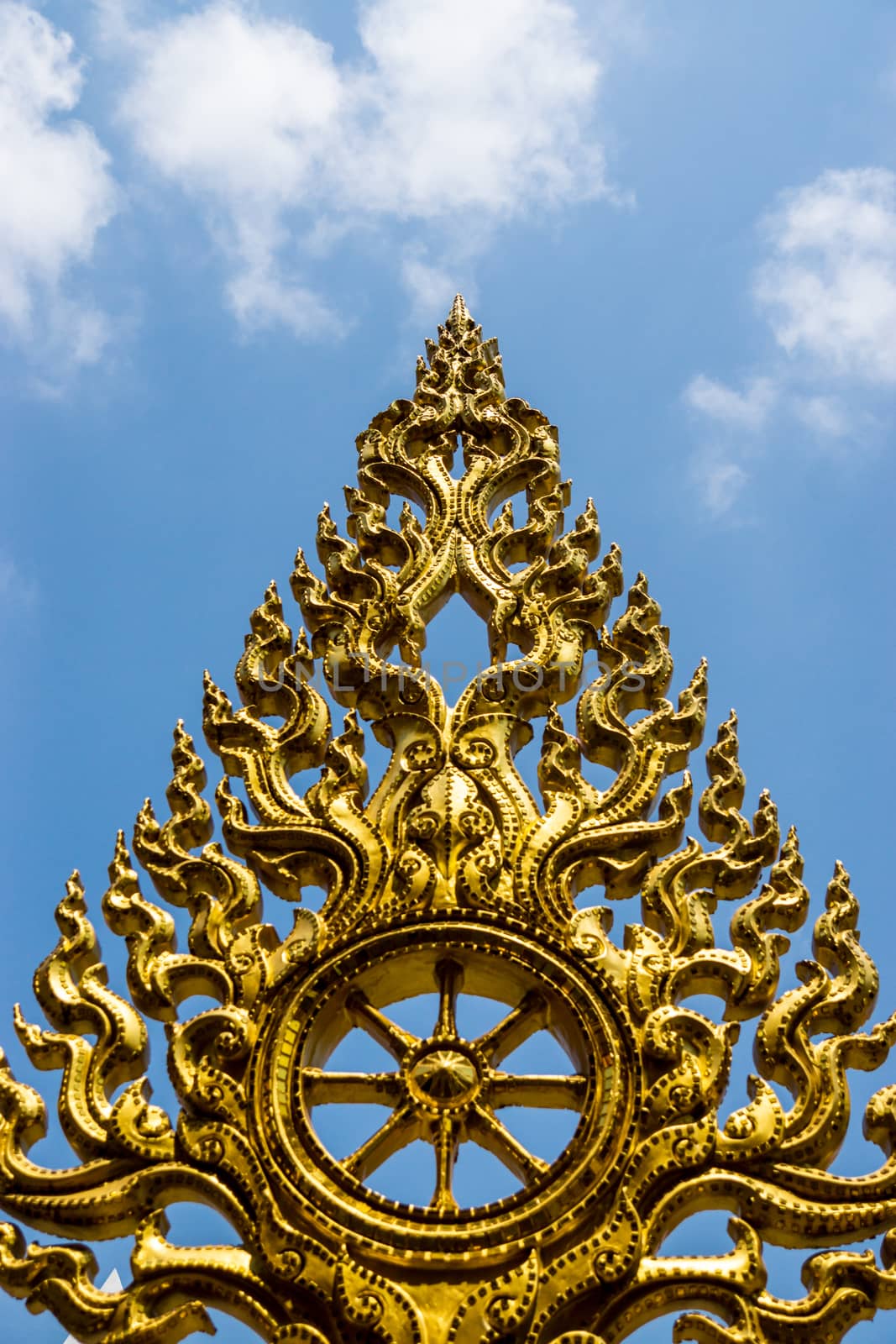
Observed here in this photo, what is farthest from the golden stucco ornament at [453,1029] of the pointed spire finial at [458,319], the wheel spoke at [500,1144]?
the pointed spire finial at [458,319]

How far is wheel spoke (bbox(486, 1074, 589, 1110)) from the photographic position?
6.18 metres

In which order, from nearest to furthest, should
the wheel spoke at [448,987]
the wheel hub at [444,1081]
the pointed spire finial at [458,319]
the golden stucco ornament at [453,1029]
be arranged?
the golden stucco ornament at [453,1029] → the wheel hub at [444,1081] → the wheel spoke at [448,987] → the pointed spire finial at [458,319]

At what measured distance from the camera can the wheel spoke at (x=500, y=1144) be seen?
19.5 ft

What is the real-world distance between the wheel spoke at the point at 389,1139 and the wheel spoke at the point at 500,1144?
0.26m

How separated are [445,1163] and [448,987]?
0.89 meters

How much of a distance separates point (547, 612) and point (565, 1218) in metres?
3.86

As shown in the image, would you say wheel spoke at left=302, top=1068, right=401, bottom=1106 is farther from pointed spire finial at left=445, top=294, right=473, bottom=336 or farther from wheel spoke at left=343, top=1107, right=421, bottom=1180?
pointed spire finial at left=445, top=294, right=473, bottom=336

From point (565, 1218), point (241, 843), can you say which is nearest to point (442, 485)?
point (241, 843)

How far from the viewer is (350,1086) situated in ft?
20.4

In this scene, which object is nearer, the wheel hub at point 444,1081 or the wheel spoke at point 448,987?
the wheel hub at point 444,1081

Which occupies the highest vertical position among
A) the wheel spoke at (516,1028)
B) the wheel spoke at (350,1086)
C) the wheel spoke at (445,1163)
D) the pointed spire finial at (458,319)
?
the pointed spire finial at (458,319)

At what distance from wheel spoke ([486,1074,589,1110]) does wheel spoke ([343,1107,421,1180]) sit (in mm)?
354

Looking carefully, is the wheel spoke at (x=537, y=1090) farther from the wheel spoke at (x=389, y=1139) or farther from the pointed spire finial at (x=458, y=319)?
the pointed spire finial at (x=458, y=319)

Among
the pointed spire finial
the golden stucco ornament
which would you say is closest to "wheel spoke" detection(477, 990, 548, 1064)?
the golden stucco ornament
